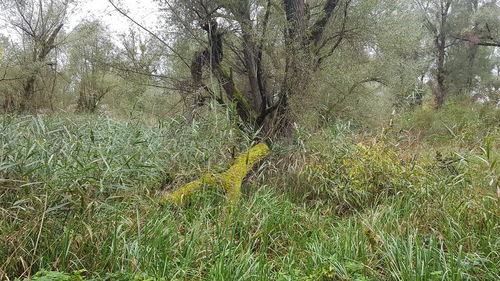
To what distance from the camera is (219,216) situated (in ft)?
9.88

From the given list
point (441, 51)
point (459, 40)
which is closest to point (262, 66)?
point (441, 51)

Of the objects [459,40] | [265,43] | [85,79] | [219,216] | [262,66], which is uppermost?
[459,40]

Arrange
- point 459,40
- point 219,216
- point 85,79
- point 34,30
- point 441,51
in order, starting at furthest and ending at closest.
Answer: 1. point 459,40
2. point 441,51
3. point 85,79
4. point 34,30
5. point 219,216

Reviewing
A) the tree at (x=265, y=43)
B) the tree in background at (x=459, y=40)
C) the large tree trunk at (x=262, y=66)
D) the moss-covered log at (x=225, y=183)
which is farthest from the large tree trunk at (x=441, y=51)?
the moss-covered log at (x=225, y=183)

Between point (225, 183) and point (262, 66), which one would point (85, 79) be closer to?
point (262, 66)

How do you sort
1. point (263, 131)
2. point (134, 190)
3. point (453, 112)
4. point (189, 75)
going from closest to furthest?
1. point (134, 190)
2. point (263, 131)
3. point (189, 75)
4. point (453, 112)

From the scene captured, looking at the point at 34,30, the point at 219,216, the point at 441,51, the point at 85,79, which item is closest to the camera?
the point at 219,216

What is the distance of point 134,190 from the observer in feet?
8.94

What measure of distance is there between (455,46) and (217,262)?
20940 mm

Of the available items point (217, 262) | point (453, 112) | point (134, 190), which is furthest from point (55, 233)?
point (453, 112)

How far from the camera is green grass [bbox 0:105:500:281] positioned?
2.09m

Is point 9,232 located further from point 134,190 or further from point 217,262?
point 217,262

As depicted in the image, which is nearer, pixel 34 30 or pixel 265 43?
pixel 265 43

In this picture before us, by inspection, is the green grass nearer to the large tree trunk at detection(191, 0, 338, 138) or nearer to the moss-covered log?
the moss-covered log
